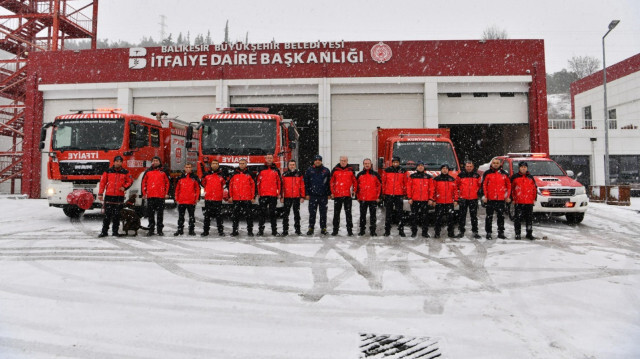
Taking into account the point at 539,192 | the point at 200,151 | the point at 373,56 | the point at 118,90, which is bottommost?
the point at 539,192

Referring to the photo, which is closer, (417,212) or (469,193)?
(469,193)

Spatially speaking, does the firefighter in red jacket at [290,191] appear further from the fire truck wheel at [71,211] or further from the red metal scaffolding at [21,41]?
the red metal scaffolding at [21,41]

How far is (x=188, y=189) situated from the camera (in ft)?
28.7

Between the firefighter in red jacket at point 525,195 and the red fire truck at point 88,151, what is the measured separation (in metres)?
8.03

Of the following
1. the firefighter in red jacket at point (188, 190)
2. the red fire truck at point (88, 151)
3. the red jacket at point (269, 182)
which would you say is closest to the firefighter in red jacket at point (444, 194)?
the red jacket at point (269, 182)

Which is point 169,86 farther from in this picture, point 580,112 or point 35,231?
point 580,112

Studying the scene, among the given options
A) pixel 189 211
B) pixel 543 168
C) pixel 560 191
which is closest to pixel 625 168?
pixel 543 168

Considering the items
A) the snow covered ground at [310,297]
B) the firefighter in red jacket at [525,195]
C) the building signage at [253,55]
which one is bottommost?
the snow covered ground at [310,297]

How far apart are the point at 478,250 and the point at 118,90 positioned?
19244 millimetres

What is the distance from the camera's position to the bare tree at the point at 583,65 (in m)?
72.1

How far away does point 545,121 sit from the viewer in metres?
19.4

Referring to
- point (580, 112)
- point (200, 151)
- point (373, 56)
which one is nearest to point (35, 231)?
point (200, 151)

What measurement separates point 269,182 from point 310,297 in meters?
4.34

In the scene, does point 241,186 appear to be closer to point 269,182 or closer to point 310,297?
point 269,182
